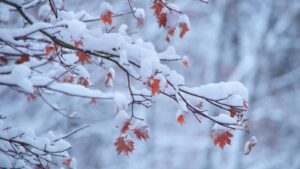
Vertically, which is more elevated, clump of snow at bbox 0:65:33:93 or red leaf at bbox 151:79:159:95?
red leaf at bbox 151:79:159:95

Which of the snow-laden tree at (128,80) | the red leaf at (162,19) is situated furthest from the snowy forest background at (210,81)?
the red leaf at (162,19)

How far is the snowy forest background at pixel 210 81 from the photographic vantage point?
6660 millimetres

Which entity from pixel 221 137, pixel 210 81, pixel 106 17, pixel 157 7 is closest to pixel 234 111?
pixel 221 137

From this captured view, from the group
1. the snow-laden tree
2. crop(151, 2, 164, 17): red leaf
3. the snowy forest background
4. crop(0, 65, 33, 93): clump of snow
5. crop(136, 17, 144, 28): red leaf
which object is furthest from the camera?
the snowy forest background

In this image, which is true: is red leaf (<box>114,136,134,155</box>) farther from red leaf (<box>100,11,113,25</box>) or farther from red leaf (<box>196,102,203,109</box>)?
red leaf (<box>100,11,113,25</box>)

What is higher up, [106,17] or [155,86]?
[106,17]

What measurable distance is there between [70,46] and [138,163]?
21.0 feet

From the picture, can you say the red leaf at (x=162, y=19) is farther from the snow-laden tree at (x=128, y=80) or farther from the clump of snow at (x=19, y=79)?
the clump of snow at (x=19, y=79)

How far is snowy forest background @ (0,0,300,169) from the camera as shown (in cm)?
666

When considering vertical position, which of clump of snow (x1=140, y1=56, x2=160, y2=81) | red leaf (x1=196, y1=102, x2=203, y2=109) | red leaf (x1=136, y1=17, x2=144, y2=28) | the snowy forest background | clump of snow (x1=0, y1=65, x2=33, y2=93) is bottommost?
clump of snow (x1=0, y1=65, x2=33, y2=93)

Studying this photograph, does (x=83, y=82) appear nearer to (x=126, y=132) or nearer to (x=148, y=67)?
(x=126, y=132)

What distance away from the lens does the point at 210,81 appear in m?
6.53

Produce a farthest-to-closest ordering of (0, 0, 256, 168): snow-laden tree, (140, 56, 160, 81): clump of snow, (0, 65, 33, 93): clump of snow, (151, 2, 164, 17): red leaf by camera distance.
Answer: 1. (151, 2, 164, 17): red leaf
2. (0, 65, 33, 93): clump of snow
3. (0, 0, 256, 168): snow-laden tree
4. (140, 56, 160, 81): clump of snow

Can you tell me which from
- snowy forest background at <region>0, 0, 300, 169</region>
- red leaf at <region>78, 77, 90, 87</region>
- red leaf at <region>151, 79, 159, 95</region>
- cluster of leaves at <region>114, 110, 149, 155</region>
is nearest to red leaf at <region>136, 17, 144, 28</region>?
red leaf at <region>78, 77, 90, 87</region>
